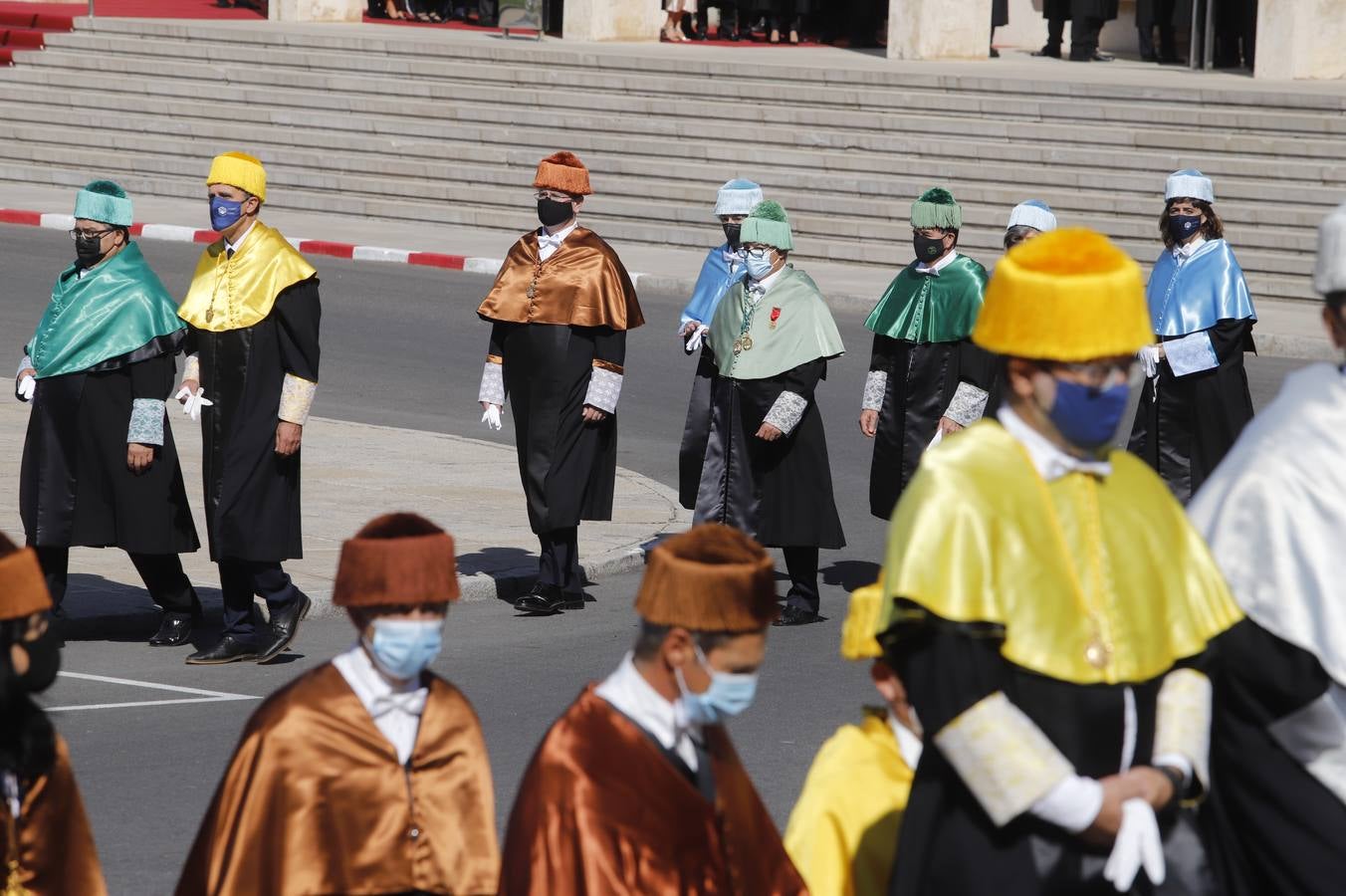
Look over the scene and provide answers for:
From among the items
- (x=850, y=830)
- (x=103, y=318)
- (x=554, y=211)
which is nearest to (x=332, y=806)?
(x=850, y=830)

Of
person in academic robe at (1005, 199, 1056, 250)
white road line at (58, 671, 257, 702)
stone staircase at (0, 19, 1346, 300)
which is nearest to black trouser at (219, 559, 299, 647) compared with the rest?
white road line at (58, 671, 257, 702)

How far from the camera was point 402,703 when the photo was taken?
4.79 metres

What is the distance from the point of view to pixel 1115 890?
4.16 m

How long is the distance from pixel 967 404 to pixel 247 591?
3.34 meters

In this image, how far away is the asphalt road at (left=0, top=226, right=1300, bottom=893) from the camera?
7785 mm

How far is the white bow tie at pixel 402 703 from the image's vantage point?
4754mm

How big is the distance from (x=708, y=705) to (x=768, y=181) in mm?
20935

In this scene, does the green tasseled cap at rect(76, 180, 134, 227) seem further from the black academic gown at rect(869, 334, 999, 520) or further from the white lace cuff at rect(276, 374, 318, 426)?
the black academic gown at rect(869, 334, 999, 520)

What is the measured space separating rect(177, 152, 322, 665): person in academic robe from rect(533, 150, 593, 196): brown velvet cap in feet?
5.03

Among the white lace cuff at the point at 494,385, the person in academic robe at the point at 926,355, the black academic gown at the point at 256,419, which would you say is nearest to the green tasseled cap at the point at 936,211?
the person in academic robe at the point at 926,355

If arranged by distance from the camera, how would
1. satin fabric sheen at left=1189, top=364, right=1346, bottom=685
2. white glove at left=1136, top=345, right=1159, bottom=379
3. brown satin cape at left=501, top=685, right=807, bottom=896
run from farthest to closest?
white glove at left=1136, top=345, right=1159, bottom=379
satin fabric sheen at left=1189, top=364, right=1346, bottom=685
brown satin cape at left=501, top=685, right=807, bottom=896

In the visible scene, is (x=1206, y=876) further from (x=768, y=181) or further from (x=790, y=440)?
(x=768, y=181)

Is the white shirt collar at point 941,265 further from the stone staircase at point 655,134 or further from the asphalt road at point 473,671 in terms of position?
the stone staircase at point 655,134

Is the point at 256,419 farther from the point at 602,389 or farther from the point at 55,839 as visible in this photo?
the point at 55,839
